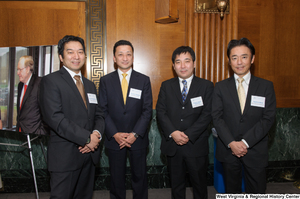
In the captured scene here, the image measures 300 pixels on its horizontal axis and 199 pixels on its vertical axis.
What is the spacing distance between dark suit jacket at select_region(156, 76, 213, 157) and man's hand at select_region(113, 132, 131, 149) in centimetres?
40

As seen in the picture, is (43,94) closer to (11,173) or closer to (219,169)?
(11,173)

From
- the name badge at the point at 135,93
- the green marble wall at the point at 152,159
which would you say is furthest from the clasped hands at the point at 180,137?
the green marble wall at the point at 152,159

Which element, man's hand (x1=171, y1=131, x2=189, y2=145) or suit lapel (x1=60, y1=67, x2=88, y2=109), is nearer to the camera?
suit lapel (x1=60, y1=67, x2=88, y2=109)

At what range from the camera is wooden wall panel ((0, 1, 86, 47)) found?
296 cm

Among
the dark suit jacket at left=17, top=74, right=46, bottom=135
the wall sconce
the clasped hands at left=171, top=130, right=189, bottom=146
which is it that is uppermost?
the wall sconce

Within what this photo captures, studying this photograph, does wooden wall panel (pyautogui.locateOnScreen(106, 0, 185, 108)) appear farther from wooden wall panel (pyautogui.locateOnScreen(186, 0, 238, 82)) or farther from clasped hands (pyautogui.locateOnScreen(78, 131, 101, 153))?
clasped hands (pyautogui.locateOnScreen(78, 131, 101, 153))

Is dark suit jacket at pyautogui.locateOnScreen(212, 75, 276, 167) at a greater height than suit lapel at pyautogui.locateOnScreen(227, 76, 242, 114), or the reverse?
suit lapel at pyautogui.locateOnScreen(227, 76, 242, 114)

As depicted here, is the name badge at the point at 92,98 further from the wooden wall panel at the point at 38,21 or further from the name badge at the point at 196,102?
the wooden wall panel at the point at 38,21

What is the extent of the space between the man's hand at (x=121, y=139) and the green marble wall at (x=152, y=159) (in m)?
0.97

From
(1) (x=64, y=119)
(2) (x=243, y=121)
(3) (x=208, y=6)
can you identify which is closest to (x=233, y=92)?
(2) (x=243, y=121)

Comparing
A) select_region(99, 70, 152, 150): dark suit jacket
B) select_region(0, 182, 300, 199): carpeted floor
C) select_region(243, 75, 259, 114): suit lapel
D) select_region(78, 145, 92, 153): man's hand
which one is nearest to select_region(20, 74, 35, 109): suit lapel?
select_region(99, 70, 152, 150): dark suit jacket

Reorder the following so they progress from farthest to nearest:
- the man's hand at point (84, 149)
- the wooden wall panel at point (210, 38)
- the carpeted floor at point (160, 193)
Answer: the wooden wall panel at point (210, 38)
the carpeted floor at point (160, 193)
the man's hand at point (84, 149)

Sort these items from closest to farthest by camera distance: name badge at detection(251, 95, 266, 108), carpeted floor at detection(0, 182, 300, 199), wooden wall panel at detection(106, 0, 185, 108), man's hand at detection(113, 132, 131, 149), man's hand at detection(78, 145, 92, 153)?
man's hand at detection(78, 145, 92, 153)
name badge at detection(251, 95, 266, 108)
man's hand at detection(113, 132, 131, 149)
carpeted floor at detection(0, 182, 300, 199)
wooden wall panel at detection(106, 0, 185, 108)

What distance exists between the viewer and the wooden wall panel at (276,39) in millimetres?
3230
